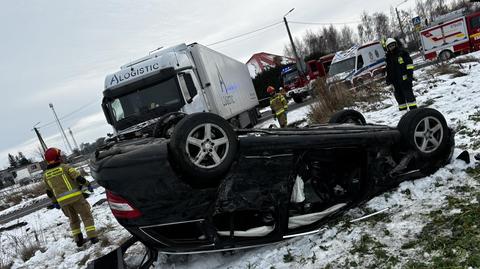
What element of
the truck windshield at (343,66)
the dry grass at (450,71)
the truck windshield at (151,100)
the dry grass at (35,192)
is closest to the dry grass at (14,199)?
the dry grass at (35,192)

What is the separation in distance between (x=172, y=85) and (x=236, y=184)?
5.88 metres

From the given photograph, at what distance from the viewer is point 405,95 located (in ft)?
23.8

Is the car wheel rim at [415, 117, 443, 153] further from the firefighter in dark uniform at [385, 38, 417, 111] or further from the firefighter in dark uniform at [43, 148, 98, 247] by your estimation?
the firefighter in dark uniform at [43, 148, 98, 247]

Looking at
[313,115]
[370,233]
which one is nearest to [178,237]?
[370,233]

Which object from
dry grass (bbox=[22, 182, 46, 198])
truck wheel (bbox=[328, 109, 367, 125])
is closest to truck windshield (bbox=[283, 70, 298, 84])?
dry grass (bbox=[22, 182, 46, 198])

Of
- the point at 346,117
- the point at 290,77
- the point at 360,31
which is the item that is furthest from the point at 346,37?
the point at 346,117

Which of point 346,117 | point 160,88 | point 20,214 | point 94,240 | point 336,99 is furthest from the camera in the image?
point 20,214

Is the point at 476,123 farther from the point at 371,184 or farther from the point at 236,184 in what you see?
the point at 236,184

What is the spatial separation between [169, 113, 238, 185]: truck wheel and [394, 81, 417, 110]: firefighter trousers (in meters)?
5.42

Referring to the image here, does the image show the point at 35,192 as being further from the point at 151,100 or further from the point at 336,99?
the point at 336,99

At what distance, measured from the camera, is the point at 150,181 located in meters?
2.83

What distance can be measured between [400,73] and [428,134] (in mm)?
4104

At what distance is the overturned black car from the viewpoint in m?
2.84

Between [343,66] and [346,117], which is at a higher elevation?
[346,117]
